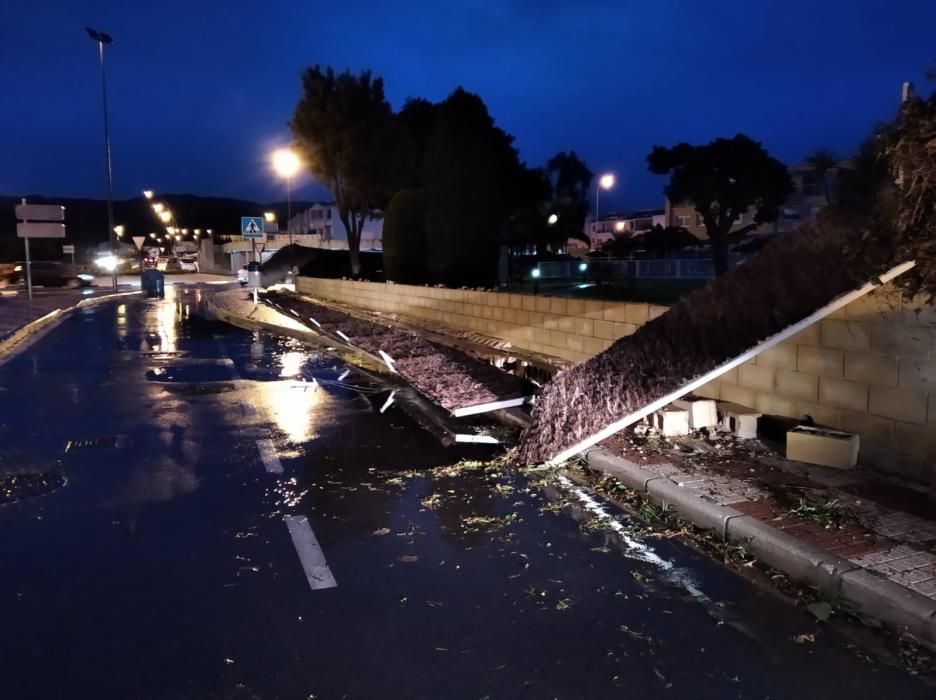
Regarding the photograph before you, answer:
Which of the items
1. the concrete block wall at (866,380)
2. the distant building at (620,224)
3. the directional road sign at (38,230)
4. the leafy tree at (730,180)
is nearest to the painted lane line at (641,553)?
the concrete block wall at (866,380)

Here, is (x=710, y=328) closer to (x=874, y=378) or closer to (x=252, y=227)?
(x=874, y=378)

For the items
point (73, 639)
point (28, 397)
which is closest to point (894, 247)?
point (73, 639)

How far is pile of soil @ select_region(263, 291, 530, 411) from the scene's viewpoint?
9.76m

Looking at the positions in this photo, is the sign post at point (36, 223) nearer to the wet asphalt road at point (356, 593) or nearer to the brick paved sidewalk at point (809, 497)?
the wet asphalt road at point (356, 593)

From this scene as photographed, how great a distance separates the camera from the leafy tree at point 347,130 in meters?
32.0

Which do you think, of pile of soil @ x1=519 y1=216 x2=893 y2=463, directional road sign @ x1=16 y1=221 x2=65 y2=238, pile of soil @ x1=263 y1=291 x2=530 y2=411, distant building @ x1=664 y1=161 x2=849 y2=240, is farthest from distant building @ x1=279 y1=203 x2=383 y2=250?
pile of soil @ x1=519 y1=216 x2=893 y2=463

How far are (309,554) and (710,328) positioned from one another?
3.89 metres

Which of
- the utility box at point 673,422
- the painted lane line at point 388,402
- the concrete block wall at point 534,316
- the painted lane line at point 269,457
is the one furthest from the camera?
the concrete block wall at point 534,316

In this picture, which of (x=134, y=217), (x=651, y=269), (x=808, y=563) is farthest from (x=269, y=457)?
(x=134, y=217)

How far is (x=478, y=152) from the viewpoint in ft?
61.8

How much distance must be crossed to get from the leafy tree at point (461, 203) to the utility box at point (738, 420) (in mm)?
12237

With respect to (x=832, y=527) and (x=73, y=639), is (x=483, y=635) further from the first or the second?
(x=832, y=527)

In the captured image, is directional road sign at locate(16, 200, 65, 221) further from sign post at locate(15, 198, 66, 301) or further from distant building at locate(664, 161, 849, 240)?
distant building at locate(664, 161, 849, 240)

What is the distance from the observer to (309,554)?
498 cm
